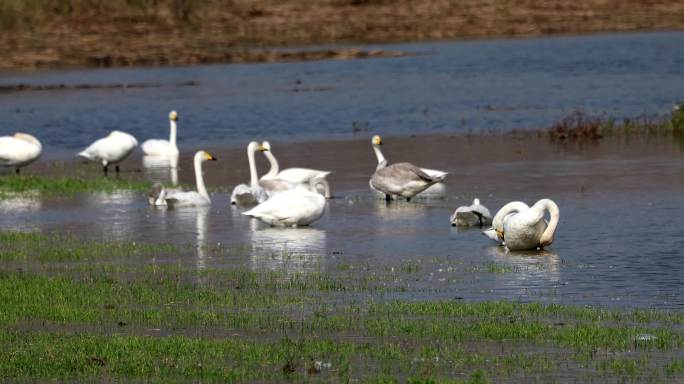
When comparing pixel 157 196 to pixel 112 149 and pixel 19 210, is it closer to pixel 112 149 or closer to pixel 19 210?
pixel 19 210

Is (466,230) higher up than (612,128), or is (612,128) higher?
(612,128)

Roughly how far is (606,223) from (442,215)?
250cm

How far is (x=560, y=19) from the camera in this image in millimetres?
64938

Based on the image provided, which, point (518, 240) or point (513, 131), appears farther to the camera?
point (513, 131)

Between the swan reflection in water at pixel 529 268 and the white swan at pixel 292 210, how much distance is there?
2780mm

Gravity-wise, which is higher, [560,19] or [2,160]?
[560,19]

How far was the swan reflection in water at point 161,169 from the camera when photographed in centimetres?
2495

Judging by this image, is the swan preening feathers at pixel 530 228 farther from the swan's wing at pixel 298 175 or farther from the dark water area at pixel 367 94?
the dark water area at pixel 367 94

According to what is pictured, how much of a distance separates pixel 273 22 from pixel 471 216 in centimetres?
4903

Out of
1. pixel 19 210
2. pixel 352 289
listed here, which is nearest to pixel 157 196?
pixel 19 210

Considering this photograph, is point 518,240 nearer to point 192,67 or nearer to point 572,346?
point 572,346

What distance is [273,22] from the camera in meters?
65.4

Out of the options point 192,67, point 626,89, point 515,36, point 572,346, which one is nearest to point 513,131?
point 626,89

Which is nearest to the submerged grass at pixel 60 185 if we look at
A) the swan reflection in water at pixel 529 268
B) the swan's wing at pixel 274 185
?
the swan's wing at pixel 274 185
